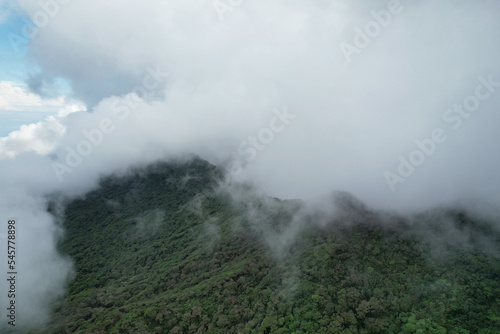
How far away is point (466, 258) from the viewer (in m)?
62.4

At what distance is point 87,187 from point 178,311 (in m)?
101

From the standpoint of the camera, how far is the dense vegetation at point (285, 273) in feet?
178

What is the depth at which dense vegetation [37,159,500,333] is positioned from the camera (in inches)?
2133

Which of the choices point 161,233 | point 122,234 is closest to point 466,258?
point 161,233

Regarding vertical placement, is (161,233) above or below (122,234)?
below

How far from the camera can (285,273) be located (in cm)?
6756

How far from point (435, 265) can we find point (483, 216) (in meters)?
24.6

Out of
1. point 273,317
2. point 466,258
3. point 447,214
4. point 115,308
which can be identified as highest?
point 115,308

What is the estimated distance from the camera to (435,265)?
206 ft

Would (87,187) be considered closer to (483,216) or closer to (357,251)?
(357,251)

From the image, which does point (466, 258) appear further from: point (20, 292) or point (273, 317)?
point (20, 292)

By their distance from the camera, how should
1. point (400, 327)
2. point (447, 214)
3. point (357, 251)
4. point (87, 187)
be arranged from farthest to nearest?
point (87, 187) < point (447, 214) < point (357, 251) < point (400, 327)

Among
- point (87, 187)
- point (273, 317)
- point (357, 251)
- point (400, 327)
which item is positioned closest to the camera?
point (400, 327)

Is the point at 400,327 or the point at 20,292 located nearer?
the point at 400,327
